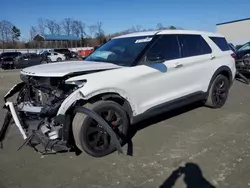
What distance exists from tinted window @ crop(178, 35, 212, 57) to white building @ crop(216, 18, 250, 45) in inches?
1870

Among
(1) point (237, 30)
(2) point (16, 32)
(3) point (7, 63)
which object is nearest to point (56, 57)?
(3) point (7, 63)

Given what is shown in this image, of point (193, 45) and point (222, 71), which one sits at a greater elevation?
point (193, 45)

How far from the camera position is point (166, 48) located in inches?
209

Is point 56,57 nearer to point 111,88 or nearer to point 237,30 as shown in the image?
point 111,88

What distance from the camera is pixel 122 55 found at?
5.10 meters

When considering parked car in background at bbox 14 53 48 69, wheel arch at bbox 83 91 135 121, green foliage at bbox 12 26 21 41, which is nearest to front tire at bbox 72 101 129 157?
wheel arch at bbox 83 91 135 121

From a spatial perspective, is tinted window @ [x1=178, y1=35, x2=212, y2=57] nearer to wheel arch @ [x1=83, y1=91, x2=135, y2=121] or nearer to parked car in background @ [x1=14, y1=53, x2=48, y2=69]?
wheel arch @ [x1=83, y1=91, x2=135, y2=121]


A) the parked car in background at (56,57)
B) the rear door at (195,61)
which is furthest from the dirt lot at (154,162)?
the parked car in background at (56,57)

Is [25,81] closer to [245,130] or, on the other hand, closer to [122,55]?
[122,55]

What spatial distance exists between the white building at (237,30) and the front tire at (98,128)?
5021 cm

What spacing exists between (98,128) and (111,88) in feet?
2.02

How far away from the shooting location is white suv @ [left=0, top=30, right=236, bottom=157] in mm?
3920

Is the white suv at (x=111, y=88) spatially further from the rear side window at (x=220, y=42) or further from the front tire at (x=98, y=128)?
the rear side window at (x=220, y=42)

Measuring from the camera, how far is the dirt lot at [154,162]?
3.51 metres
